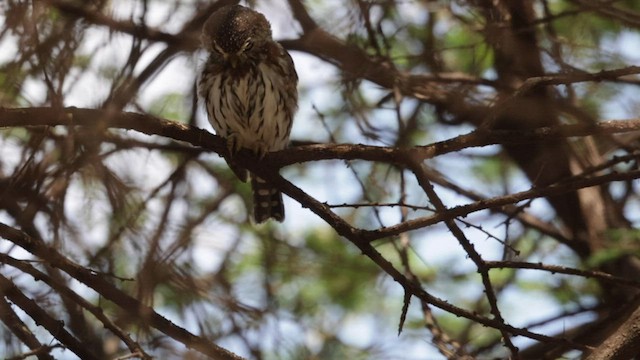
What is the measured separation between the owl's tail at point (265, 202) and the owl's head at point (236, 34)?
731mm

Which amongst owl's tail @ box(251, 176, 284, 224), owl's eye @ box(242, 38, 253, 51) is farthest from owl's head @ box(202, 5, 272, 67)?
owl's tail @ box(251, 176, 284, 224)

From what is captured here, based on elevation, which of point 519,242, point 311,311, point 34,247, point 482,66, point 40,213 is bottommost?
point 34,247

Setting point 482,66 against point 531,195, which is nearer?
point 531,195

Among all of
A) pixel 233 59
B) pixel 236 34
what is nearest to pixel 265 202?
pixel 233 59

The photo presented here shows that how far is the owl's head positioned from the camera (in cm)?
439

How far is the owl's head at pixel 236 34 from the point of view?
173 inches

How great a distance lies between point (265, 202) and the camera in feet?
16.8

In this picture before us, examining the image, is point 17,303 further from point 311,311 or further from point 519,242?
point 519,242

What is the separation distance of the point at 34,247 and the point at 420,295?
1369 millimetres

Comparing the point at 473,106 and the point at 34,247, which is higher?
the point at 473,106

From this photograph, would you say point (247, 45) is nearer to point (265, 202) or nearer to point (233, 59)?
point (233, 59)

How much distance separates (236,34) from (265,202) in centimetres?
99

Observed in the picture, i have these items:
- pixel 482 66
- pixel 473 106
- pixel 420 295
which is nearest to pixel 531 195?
pixel 420 295

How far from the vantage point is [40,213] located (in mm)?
3666
